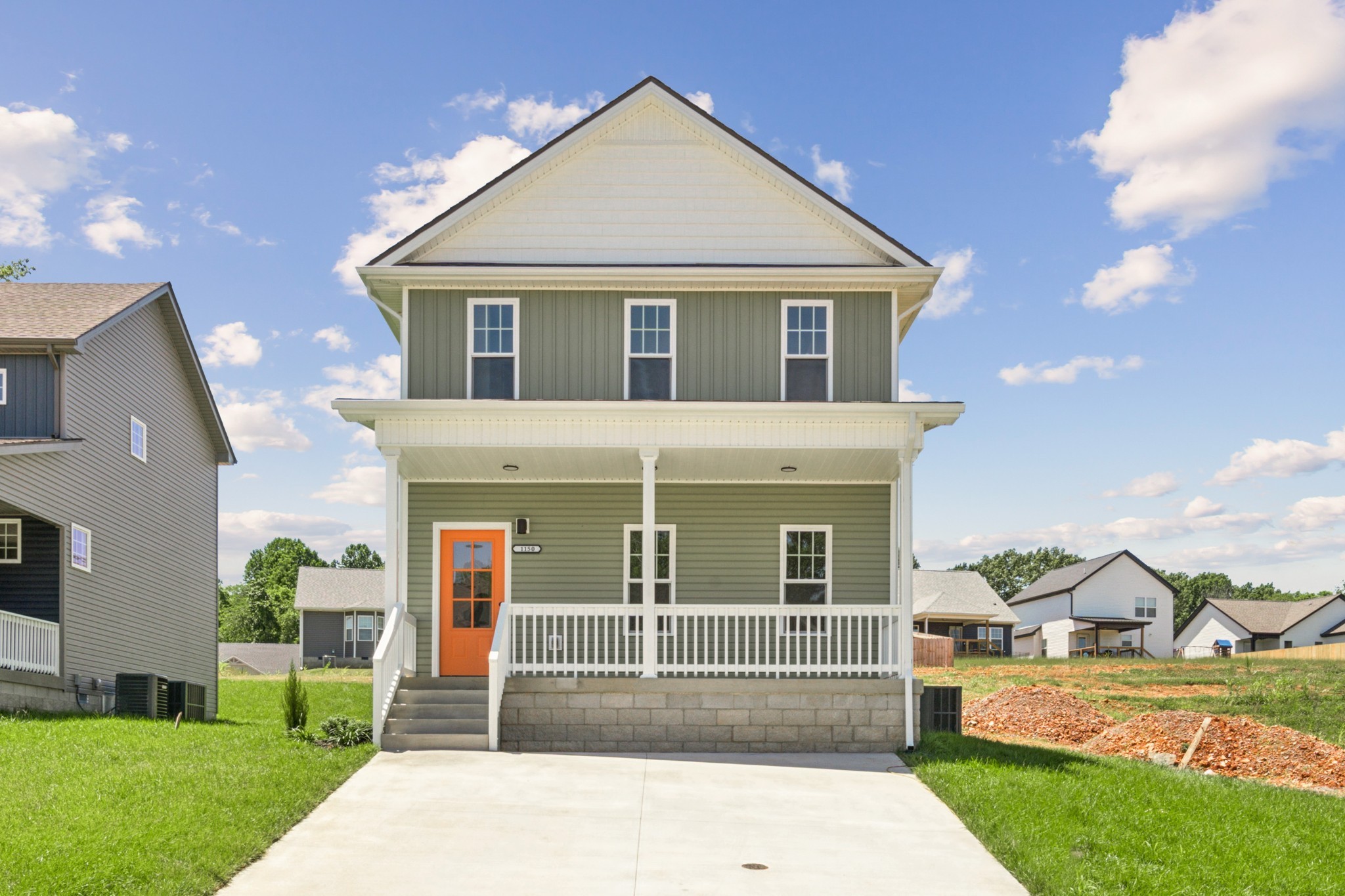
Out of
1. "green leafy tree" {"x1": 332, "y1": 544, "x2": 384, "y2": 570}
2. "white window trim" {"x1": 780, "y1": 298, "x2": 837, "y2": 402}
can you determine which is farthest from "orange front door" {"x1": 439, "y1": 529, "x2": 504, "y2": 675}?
"green leafy tree" {"x1": 332, "y1": 544, "x2": 384, "y2": 570}

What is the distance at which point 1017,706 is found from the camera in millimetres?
19453

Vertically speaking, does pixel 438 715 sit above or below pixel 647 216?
below

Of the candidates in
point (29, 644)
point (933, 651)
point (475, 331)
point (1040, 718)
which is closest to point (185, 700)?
point (29, 644)

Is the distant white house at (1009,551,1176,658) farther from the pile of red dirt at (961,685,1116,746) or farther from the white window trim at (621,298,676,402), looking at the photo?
the white window trim at (621,298,676,402)

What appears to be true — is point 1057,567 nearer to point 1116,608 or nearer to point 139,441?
point 1116,608

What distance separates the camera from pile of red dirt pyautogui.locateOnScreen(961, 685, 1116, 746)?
59.4ft

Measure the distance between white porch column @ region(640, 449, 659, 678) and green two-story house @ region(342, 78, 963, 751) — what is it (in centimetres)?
76

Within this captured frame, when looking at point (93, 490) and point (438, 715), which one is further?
point (93, 490)

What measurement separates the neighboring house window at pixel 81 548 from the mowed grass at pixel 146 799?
4777 mm

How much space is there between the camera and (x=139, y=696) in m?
17.6

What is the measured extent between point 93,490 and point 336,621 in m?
28.3

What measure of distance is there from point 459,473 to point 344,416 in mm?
2245

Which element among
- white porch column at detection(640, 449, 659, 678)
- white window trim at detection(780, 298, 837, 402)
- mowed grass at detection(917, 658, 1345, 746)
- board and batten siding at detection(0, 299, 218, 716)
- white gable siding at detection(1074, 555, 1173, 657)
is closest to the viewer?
white porch column at detection(640, 449, 659, 678)

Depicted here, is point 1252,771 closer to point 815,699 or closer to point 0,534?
point 815,699
